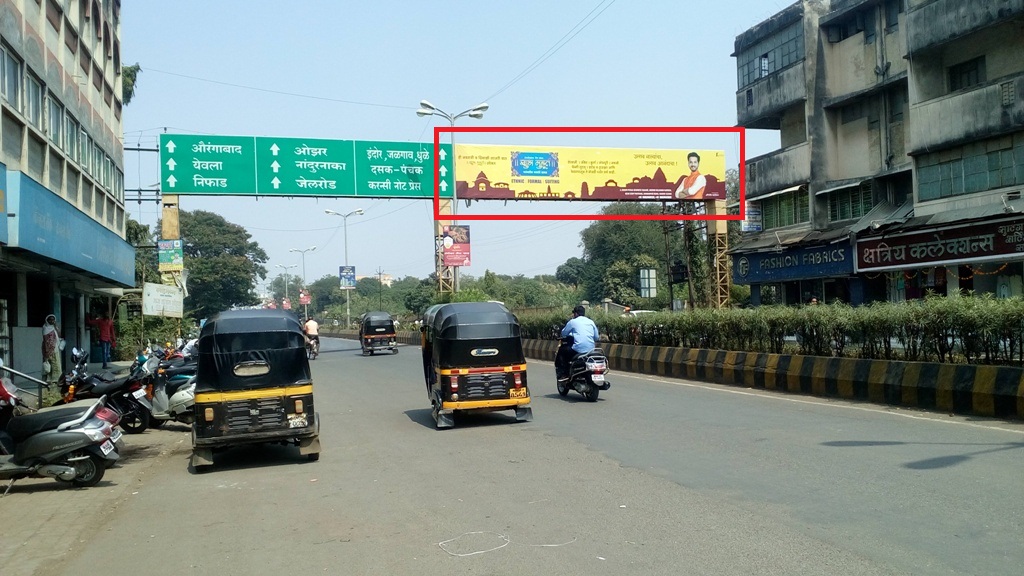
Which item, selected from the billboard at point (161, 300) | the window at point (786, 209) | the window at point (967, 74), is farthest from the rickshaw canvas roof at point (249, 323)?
the window at point (786, 209)

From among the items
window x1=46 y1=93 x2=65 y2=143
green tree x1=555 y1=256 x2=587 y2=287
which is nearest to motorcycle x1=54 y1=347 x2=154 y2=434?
window x1=46 y1=93 x2=65 y2=143

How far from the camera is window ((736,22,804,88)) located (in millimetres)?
36031

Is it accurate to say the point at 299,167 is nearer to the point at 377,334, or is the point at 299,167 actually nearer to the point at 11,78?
the point at 377,334

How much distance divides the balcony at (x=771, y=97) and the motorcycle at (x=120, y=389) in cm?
3014

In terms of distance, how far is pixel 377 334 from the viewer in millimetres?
36906

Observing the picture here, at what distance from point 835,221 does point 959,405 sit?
25191 mm

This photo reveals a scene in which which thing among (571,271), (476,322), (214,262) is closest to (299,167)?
(476,322)

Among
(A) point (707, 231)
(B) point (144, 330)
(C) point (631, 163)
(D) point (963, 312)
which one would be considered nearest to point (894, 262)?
(A) point (707, 231)

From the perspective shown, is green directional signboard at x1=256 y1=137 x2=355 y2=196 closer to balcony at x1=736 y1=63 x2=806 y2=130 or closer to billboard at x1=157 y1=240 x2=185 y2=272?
billboard at x1=157 y1=240 x2=185 y2=272

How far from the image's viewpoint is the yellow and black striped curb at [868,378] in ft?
37.1

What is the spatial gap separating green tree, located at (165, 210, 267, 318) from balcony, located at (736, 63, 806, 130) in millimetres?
53758

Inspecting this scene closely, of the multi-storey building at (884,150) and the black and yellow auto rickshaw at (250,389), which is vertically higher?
the multi-storey building at (884,150)

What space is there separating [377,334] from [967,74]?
81.4 feet

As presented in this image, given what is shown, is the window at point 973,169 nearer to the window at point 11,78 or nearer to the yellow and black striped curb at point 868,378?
the yellow and black striped curb at point 868,378
